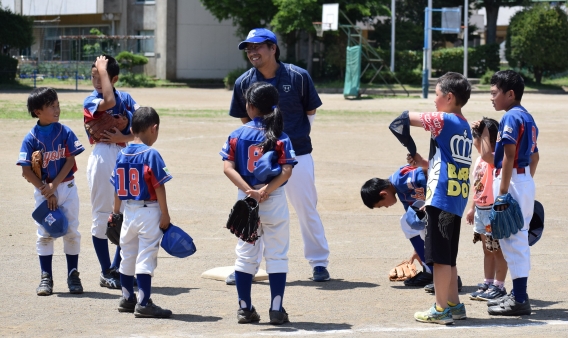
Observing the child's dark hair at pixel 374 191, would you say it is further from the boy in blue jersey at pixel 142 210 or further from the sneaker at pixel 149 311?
the sneaker at pixel 149 311

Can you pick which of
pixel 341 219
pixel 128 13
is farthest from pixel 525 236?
pixel 128 13

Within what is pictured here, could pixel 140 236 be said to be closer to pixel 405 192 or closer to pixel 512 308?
pixel 405 192

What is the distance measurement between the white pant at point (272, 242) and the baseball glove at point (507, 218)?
160cm

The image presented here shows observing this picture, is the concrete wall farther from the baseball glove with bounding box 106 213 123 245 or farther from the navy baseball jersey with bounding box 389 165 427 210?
the baseball glove with bounding box 106 213 123 245

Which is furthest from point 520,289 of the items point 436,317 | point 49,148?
point 49,148

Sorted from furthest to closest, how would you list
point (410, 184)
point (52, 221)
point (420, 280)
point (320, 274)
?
point (320, 274) → point (420, 280) → point (410, 184) → point (52, 221)

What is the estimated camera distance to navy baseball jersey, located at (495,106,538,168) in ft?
19.6

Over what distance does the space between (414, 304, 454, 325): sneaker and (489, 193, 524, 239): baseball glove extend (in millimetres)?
762

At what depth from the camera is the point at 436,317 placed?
573cm

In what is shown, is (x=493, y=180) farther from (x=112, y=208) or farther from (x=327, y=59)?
(x=327, y=59)

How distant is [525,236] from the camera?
6164mm

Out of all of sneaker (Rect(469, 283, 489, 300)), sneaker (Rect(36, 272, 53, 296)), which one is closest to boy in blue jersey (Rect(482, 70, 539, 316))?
sneaker (Rect(469, 283, 489, 300))

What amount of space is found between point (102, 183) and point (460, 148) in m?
3.09

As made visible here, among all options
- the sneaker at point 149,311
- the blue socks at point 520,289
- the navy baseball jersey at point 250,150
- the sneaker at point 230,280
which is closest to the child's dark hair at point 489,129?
the blue socks at point 520,289
